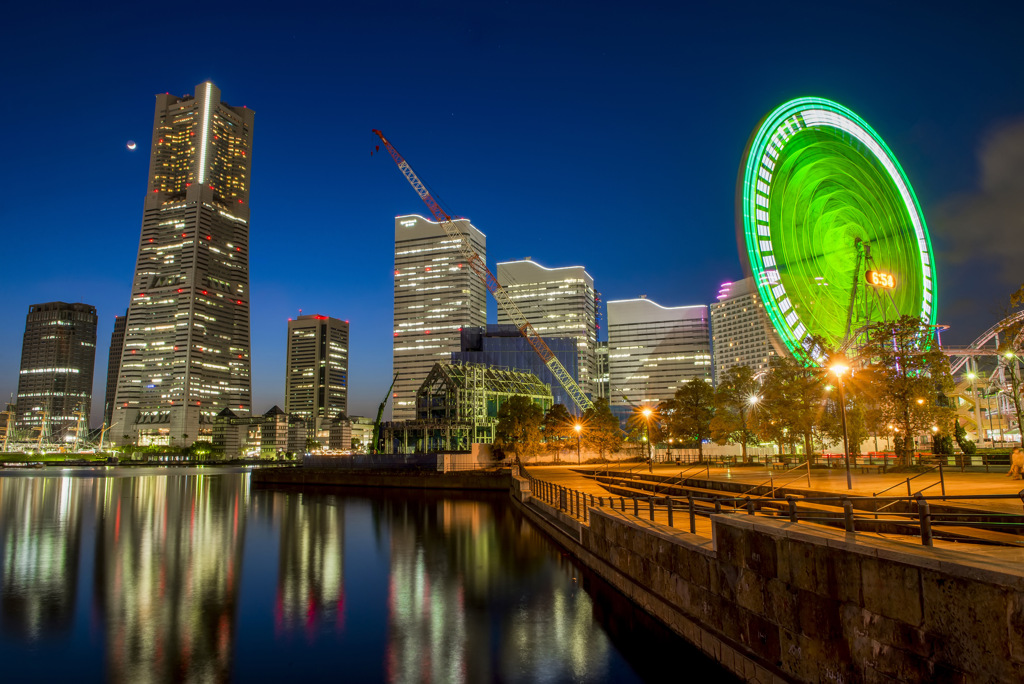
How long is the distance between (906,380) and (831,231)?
85.3 ft

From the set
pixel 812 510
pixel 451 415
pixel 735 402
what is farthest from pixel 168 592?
pixel 451 415

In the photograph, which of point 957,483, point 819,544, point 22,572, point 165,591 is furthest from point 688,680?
point 22,572

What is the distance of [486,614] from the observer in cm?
2336

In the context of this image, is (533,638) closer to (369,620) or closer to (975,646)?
(369,620)

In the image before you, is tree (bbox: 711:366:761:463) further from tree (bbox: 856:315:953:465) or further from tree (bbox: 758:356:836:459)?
tree (bbox: 856:315:953:465)

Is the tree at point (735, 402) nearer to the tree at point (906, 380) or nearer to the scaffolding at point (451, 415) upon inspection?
the tree at point (906, 380)

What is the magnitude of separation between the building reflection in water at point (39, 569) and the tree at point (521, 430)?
53899 millimetres

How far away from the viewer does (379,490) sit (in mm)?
86562

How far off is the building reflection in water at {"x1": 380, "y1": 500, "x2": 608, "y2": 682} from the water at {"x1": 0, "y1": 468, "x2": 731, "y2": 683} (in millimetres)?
82

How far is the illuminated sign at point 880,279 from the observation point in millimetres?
59156

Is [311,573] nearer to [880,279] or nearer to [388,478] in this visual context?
[880,279]

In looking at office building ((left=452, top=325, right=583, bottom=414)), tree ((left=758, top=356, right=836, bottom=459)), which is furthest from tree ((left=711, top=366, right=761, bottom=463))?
office building ((left=452, top=325, right=583, bottom=414))

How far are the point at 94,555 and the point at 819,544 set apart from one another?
40760mm

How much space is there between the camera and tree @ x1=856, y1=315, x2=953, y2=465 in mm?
42781
